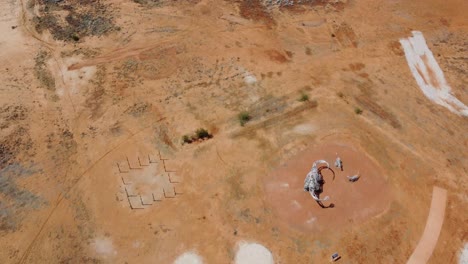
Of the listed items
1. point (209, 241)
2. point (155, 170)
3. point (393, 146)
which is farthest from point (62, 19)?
point (393, 146)

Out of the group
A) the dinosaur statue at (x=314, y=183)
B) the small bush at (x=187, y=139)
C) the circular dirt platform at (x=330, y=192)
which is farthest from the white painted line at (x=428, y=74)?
the small bush at (x=187, y=139)

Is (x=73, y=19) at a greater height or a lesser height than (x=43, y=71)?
greater

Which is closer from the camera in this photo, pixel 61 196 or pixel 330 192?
pixel 61 196

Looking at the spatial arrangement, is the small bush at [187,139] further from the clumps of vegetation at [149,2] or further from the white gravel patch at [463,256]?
the white gravel patch at [463,256]

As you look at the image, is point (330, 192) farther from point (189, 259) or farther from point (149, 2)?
point (149, 2)

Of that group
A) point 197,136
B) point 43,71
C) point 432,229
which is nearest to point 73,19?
point 43,71

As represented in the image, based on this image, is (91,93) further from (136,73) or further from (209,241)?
(209,241)
